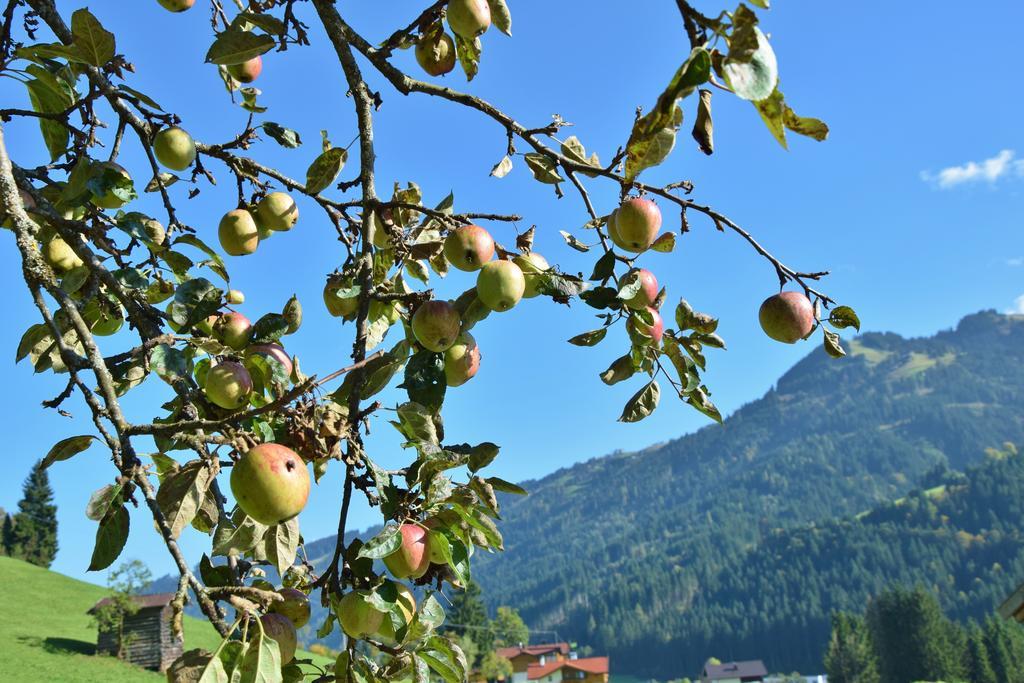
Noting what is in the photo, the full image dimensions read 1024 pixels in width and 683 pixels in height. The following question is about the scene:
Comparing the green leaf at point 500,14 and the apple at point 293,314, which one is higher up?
the green leaf at point 500,14

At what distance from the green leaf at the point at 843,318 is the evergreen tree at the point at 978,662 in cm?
6945

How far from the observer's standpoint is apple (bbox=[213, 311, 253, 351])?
2117 mm

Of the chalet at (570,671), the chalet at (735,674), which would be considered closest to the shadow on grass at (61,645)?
the chalet at (570,671)

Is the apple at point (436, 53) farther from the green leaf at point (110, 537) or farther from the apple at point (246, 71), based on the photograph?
the green leaf at point (110, 537)

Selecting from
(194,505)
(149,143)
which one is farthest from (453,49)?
(194,505)

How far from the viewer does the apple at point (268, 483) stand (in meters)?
1.50

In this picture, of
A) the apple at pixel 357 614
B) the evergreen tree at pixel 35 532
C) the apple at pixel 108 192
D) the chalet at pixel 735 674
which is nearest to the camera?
the apple at pixel 357 614

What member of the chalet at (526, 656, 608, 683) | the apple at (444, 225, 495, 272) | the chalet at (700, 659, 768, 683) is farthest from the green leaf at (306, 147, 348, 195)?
the chalet at (700, 659, 768, 683)

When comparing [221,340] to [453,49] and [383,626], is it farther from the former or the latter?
[453,49]

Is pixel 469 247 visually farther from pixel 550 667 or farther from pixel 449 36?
pixel 550 667

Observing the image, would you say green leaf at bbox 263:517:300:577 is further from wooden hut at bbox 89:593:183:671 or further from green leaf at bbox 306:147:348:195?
wooden hut at bbox 89:593:183:671

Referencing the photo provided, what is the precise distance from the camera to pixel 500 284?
6.49ft

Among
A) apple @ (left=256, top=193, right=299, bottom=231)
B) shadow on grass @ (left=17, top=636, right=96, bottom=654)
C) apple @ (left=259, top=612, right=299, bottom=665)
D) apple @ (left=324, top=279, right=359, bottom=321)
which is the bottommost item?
apple @ (left=259, top=612, right=299, bottom=665)

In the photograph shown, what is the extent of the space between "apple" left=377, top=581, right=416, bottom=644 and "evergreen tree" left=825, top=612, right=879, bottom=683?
73.8 m
